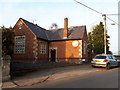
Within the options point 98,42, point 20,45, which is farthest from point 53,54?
point 98,42

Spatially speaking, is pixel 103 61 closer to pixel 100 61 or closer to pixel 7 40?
pixel 100 61

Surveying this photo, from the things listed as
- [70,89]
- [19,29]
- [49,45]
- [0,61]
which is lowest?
[70,89]

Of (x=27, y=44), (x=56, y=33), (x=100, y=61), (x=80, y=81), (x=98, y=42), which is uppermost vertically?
(x=56, y=33)

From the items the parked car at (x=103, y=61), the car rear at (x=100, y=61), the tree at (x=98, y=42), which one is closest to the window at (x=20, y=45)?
the car rear at (x=100, y=61)

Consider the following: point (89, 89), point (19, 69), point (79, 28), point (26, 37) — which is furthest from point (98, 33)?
point (89, 89)

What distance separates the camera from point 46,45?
77.7 ft

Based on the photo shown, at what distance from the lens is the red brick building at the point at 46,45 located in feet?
68.4

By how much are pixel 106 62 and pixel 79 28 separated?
1199 centimetres

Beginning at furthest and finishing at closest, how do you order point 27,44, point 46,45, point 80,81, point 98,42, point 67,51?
point 98,42, point 46,45, point 67,51, point 27,44, point 80,81

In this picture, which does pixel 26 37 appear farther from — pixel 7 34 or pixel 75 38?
pixel 7 34

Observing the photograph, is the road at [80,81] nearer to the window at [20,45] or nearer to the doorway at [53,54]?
the window at [20,45]

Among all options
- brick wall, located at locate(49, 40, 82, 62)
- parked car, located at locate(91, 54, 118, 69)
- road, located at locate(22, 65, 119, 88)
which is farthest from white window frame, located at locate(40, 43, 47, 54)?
road, located at locate(22, 65, 119, 88)

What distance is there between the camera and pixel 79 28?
81.8 ft

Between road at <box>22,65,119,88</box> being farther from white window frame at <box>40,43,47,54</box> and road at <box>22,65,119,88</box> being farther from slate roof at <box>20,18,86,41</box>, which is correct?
slate roof at <box>20,18,86,41</box>
